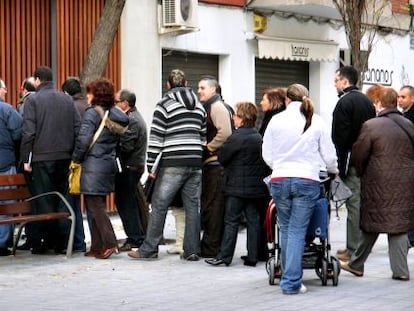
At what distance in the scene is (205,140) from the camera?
1238cm

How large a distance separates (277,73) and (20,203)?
11.2 m

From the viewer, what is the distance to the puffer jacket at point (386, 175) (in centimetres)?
1064

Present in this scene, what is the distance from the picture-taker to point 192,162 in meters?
12.1

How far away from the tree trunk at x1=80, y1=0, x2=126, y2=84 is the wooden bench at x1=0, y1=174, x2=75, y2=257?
3469 mm

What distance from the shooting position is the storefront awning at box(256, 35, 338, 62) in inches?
854

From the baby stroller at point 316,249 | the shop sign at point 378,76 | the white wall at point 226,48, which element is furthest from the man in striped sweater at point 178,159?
the shop sign at point 378,76

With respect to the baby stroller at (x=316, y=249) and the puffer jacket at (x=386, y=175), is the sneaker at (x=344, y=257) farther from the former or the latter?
the baby stroller at (x=316, y=249)

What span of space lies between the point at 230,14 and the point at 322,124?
11240mm

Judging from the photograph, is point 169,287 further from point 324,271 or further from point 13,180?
point 13,180

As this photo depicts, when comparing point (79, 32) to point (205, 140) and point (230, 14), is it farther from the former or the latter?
point (205, 140)

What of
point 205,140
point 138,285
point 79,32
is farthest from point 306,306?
point 79,32

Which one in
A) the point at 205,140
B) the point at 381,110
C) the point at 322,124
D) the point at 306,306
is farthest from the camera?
the point at 205,140

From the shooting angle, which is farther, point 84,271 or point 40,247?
point 40,247

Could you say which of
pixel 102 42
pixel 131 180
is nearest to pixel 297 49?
pixel 102 42
